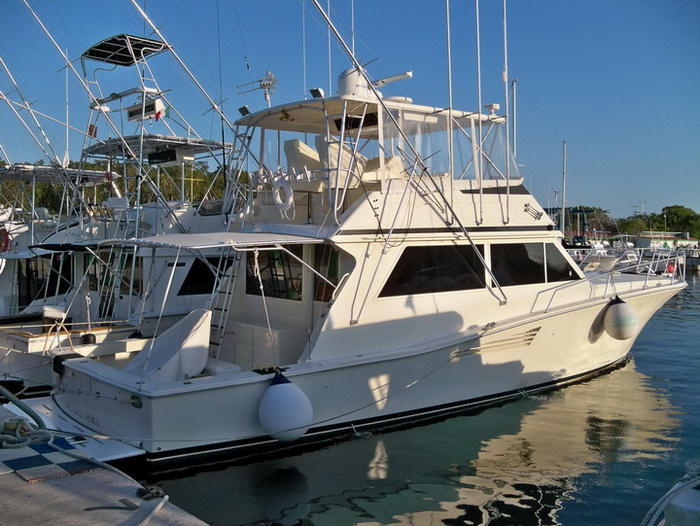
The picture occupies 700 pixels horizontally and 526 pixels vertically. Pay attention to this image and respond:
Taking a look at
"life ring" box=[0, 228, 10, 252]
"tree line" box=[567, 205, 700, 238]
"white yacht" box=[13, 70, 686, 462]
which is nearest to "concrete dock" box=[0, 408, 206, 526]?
"white yacht" box=[13, 70, 686, 462]

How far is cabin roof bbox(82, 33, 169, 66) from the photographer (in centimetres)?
1291

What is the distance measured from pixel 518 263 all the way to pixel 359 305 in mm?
2733

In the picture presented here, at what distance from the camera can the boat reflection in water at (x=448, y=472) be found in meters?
6.09

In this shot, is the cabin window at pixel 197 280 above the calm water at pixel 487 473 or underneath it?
above

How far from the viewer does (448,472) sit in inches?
275

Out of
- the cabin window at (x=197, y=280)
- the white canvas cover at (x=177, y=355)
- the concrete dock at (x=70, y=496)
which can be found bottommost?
the concrete dock at (x=70, y=496)

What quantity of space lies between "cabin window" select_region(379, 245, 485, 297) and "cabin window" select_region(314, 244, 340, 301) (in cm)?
67

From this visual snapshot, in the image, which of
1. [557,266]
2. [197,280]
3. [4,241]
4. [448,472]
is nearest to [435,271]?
[557,266]

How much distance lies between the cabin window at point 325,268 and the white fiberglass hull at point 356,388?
1.15 meters

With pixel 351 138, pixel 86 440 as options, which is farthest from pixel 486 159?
pixel 86 440

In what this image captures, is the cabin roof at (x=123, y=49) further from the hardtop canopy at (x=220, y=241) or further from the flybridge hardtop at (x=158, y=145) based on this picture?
the hardtop canopy at (x=220, y=241)

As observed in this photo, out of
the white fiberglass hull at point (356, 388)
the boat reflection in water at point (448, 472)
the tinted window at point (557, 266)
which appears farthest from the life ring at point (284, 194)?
the tinted window at point (557, 266)

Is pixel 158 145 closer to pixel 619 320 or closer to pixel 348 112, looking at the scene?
pixel 348 112

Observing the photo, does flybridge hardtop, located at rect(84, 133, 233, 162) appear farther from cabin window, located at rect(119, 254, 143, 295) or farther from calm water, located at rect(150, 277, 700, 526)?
calm water, located at rect(150, 277, 700, 526)
